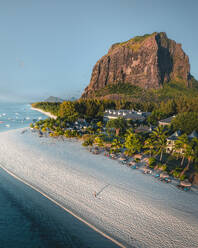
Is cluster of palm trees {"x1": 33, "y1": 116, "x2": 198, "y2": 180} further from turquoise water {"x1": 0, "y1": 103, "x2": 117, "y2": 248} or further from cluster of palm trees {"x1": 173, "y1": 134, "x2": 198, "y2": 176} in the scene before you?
turquoise water {"x1": 0, "y1": 103, "x2": 117, "y2": 248}

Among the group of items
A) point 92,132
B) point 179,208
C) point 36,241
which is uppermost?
point 92,132

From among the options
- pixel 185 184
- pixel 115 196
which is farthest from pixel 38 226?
pixel 185 184

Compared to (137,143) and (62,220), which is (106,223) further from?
(137,143)

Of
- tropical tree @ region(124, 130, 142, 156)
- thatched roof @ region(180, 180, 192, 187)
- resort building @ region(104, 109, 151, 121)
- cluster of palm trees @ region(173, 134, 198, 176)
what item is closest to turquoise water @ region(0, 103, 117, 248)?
thatched roof @ region(180, 180, 192, 187)

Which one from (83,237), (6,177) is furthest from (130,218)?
(6,177)

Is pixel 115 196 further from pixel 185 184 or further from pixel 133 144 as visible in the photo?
pixel 133 144
